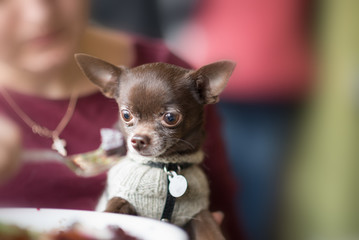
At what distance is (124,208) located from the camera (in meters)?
0.56

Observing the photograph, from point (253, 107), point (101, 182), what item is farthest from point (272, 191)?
point (101, 182)

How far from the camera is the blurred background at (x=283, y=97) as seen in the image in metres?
1.22

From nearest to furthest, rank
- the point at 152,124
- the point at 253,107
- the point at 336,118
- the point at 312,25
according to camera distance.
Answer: the point at 152,124
the point at 253,107
the point at 312,25
the point at 336,118

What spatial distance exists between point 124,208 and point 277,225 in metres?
1.25

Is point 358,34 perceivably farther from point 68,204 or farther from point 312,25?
point 68,204

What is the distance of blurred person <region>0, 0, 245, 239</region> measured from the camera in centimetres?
55

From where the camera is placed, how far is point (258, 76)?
1.30 meters

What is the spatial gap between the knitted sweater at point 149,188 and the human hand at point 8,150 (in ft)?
0.40

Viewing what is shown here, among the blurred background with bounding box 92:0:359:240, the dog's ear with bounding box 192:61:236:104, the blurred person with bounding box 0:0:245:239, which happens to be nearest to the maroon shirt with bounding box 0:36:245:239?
the blurred person with bounding box 0:0:245:239

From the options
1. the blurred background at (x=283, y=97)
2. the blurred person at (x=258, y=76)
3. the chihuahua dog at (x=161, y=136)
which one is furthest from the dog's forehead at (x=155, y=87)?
the blurred person at (x=258, y=76)

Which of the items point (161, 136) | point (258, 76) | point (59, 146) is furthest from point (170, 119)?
point (258, 76)

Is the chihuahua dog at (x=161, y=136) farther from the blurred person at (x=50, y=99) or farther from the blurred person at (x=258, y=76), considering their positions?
the blurred person at (x=258, y=76)

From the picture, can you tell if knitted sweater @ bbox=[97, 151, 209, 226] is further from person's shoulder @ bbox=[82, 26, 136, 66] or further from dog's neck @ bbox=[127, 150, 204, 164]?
person's shoulder @ bbox=[82, 26, 136, 66]

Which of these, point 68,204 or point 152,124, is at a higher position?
point 152,124
